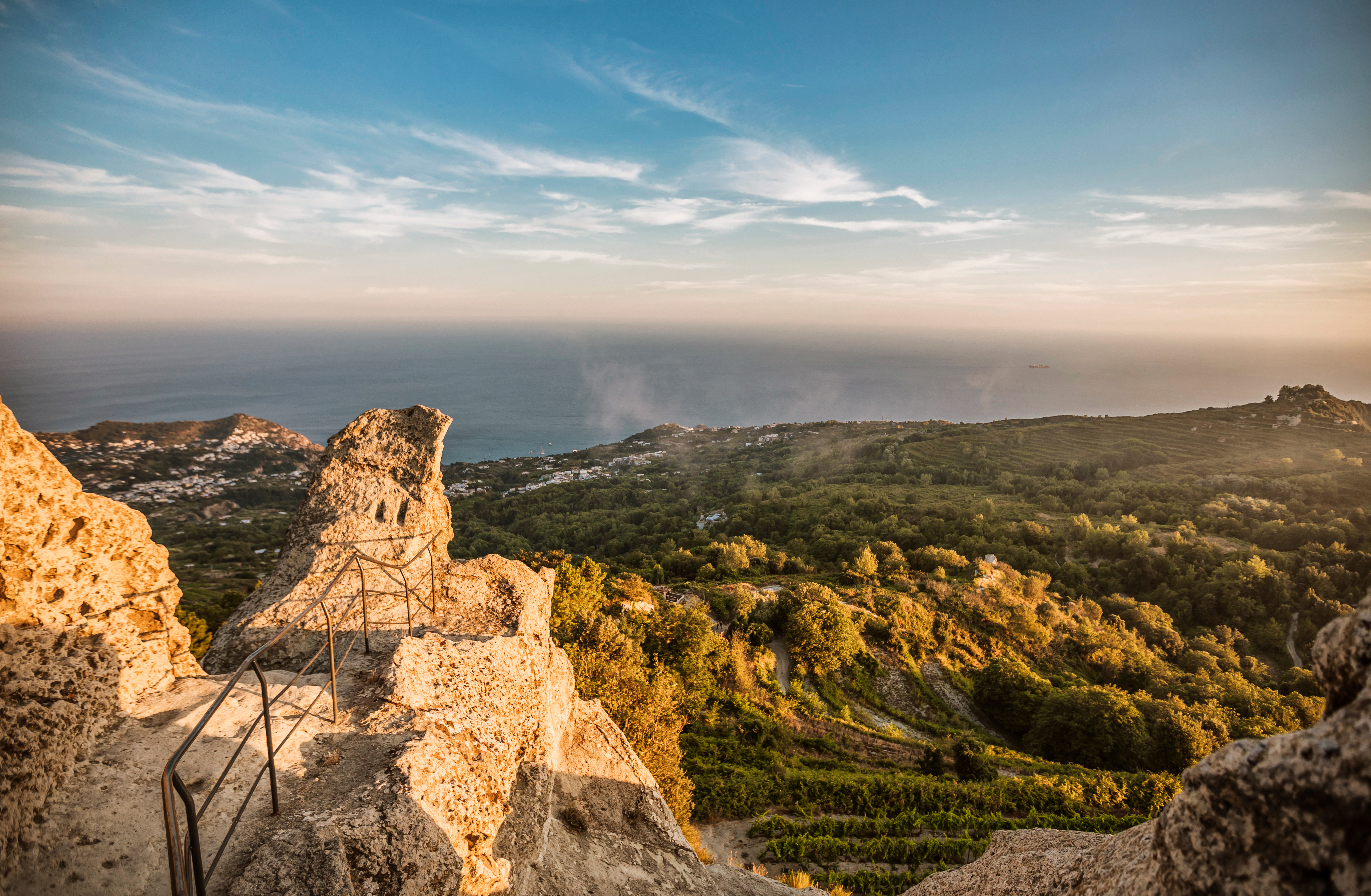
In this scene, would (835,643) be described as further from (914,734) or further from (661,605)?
(661,605)

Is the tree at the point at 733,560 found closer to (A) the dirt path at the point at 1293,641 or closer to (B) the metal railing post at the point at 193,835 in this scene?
(A) the dirt path at the point at 1293,641

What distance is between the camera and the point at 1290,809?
10.00 feet

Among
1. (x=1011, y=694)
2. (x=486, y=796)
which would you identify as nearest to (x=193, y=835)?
(x=486, y=796)

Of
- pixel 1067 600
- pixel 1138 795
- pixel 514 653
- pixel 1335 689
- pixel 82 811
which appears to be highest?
pixel 1335 689

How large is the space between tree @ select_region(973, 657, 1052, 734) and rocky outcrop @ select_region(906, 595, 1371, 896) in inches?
1381

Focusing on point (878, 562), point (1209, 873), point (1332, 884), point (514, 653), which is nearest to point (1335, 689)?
point (1332, 884)

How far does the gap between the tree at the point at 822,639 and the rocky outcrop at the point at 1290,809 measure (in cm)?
3023

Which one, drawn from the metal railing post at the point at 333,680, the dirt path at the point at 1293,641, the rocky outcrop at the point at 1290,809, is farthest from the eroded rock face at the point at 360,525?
the dirt path at the point at 1293,641

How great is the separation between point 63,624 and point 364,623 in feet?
11.9

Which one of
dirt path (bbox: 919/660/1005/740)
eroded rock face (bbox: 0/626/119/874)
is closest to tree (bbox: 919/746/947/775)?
dirt path (bbox: 919/660/1005/740)

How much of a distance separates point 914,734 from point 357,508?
3010 cm

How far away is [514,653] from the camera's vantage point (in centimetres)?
984

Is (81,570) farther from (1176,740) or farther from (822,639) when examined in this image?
(1176,740)

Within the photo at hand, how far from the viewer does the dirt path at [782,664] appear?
Result: 102 feet
